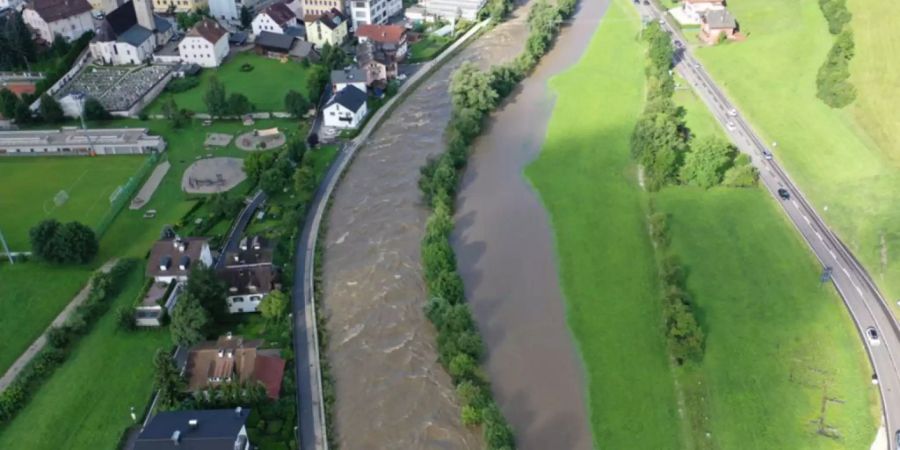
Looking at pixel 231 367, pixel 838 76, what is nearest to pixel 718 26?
pixel 838 76

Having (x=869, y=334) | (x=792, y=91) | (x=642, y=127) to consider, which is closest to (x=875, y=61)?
(x=792, y=91)

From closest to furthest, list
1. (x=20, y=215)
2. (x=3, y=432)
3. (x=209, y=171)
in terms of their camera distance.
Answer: (x=3, y=432) → (x=20, y=215) → (x=209, y=171)

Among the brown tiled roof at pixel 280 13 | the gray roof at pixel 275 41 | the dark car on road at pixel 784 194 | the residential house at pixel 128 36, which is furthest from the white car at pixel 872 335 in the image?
the residential house at pixel 128 36

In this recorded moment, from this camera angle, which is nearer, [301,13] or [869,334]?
[869,334]

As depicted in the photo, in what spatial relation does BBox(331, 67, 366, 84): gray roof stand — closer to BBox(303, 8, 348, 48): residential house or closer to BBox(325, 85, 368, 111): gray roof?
BBox(325, 85, 368, 111): gray roof

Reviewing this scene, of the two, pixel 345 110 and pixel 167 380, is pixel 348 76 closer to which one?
pixel 345 110

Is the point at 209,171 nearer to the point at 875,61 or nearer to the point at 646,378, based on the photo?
the point at 646,378

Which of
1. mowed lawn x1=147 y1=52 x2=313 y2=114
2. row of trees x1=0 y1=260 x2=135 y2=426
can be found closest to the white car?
row of trees x1=0 y1=260 x2=135 y2=426

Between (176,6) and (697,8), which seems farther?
(176,6)
